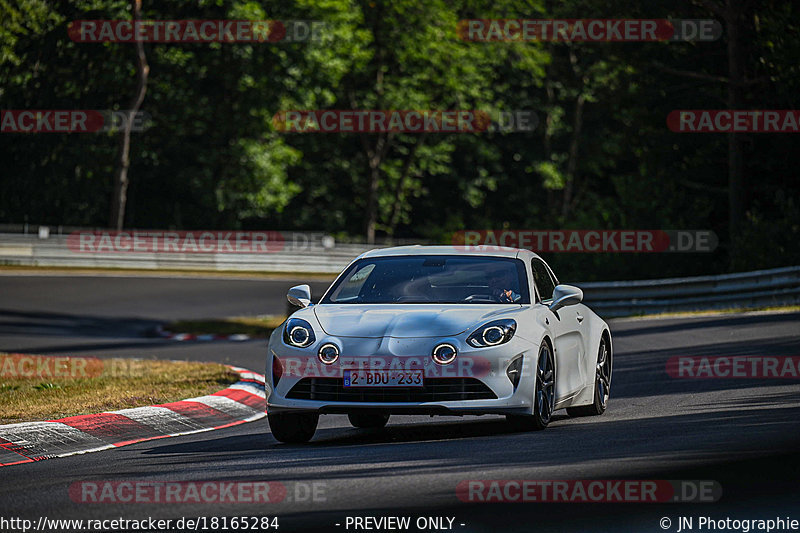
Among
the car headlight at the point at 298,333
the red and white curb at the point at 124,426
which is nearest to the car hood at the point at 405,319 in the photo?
the car headlight at the point at 298,333

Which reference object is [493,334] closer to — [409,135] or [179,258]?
[179,258]

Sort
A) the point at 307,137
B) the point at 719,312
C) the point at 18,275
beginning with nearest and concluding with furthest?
1. the point at 719,312
2. the point at 18,275
3. the point at 307,137

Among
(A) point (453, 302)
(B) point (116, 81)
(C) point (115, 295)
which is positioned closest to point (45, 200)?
(B) point (116, 81)

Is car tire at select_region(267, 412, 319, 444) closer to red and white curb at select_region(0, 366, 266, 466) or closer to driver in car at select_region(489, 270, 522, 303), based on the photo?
red and white curb at select_region(0, 366, 266, 466)

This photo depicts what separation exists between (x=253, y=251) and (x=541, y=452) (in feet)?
133

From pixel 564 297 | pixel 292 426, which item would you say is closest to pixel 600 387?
pixel 564 297

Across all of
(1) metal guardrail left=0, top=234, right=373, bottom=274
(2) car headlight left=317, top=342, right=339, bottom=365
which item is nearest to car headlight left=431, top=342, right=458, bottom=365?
(2) car headlight left=317, top=342, right=339, bottom=365

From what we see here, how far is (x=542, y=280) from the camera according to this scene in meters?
10.9

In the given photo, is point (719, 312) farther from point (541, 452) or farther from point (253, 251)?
point (253, 251)

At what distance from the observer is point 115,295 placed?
33531mm

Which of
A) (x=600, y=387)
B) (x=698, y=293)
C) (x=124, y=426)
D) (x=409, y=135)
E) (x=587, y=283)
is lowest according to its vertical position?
(x=124, y=426)

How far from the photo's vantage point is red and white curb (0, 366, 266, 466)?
9.64m

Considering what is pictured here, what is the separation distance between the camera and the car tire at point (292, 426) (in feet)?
31.3

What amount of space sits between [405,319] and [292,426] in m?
1.18
